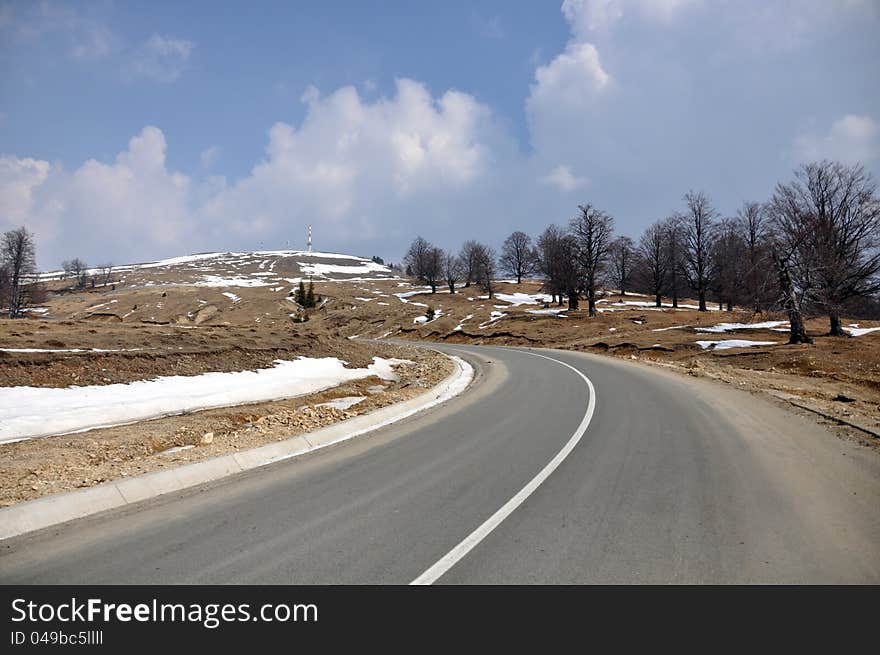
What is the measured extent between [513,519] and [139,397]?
1219cm

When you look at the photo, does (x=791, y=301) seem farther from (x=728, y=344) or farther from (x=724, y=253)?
(x=724, y=253)

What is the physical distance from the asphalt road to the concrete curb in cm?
26

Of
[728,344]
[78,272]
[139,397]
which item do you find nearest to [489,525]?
[139,397]

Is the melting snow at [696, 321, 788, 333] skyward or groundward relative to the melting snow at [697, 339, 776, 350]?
skyward

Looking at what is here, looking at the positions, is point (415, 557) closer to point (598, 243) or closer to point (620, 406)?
A: point (620, 406)

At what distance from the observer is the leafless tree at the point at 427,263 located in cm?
9500

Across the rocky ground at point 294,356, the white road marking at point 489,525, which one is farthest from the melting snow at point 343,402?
the white road marking at point 489,525

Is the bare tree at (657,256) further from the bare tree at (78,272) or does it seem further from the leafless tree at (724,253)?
the bare tree at (78,272)

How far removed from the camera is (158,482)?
21.0ft

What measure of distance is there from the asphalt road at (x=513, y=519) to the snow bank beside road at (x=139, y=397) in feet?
20.8

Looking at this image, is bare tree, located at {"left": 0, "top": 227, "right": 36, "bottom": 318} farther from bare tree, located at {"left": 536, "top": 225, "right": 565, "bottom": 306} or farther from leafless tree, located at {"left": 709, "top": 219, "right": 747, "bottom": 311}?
leafless tree, located at {"left": 709, "top": 219, "right": 747, "bottom": 311}

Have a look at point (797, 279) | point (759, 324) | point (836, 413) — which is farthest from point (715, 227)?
point (836, 413)

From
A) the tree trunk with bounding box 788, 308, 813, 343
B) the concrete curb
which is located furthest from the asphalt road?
the tree trunk with bounding box 788, 308, 813, 343

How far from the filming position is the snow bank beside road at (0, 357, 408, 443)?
10641 mm
